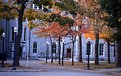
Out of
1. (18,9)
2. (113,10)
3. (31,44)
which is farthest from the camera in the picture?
(31,44)

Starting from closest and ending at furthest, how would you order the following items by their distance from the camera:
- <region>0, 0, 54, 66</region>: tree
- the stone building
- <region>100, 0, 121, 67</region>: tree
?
<region>100, 0, 121, 67</region>: tree
<region>0, 0, 54, 66</region>: tree
the stone building

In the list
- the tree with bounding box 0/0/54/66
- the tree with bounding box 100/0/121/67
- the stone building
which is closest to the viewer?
the tree with bounding box 100/0/121/67

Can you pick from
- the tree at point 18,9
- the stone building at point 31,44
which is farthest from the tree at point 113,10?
the stone building at point 31,44

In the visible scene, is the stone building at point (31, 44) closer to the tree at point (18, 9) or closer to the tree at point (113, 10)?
the tree at point (18, 9)

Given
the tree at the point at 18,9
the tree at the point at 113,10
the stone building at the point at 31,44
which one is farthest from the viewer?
the stone building at the point at 31,44

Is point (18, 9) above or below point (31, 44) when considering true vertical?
above

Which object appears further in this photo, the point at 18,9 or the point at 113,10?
the point at 18,9

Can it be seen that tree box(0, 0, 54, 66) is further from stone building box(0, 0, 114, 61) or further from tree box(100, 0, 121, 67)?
stone building box(0, 0, 114, 61)

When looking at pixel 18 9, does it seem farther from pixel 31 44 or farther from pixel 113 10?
pixel 31 44

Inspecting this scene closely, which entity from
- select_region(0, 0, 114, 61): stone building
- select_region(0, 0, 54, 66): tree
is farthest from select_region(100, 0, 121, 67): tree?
select_region(0, 0, 114, 61): stone building

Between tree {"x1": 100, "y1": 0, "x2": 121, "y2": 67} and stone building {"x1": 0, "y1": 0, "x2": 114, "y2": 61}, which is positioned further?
stone building {"x1": 0, "y1": 0, "x2": 114, "y2": 61}

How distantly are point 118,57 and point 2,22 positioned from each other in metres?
34.8

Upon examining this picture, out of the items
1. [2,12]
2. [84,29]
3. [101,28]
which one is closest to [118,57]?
[101,28]

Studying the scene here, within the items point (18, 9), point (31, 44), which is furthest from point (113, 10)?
point (31, 44)
